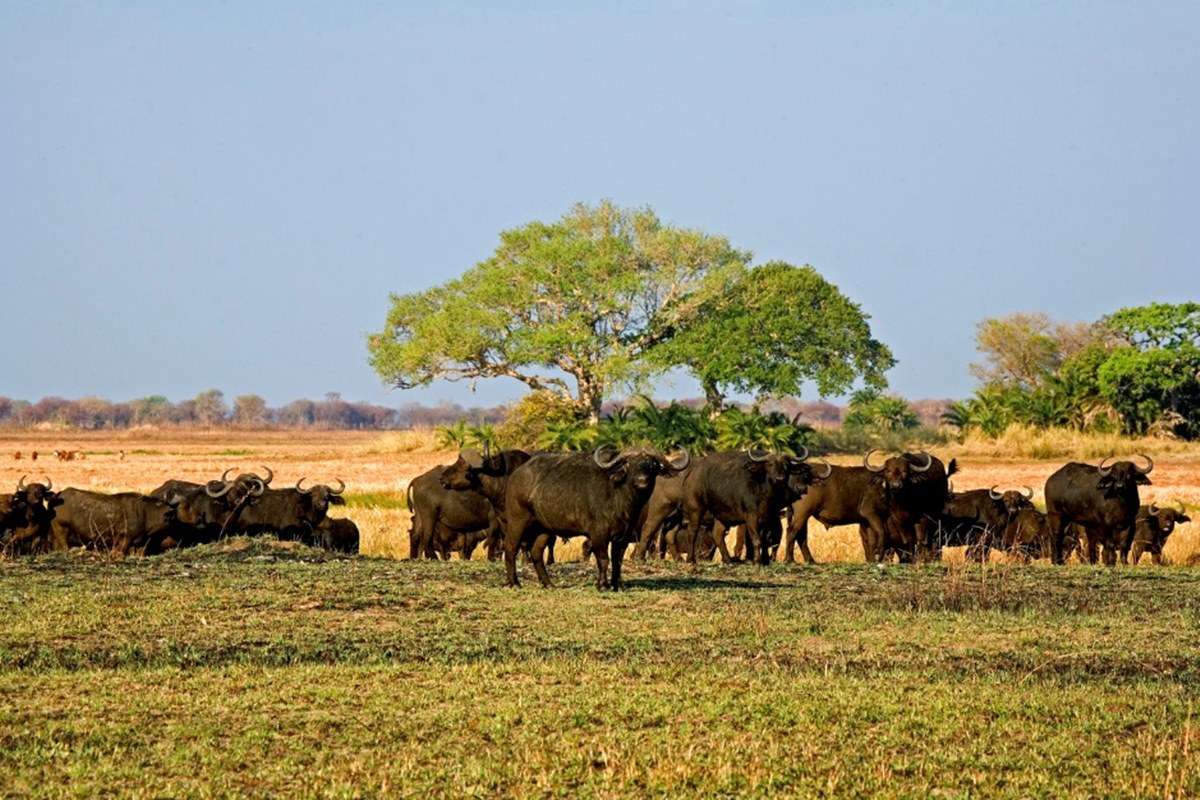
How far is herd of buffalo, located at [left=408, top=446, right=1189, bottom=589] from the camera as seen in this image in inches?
822

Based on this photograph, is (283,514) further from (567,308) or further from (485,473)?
(567,308)

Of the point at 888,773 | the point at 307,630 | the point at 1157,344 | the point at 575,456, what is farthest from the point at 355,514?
the point at 1157,344

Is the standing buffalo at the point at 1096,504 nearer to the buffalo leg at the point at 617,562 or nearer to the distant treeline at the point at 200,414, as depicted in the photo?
the buffalo leg at the point at 617,562

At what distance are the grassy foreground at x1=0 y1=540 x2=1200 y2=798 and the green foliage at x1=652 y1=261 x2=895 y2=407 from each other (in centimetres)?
4057

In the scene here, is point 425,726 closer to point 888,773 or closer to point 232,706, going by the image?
point 232,706

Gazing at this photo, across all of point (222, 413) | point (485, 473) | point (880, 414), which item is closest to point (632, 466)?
point (485, 473)

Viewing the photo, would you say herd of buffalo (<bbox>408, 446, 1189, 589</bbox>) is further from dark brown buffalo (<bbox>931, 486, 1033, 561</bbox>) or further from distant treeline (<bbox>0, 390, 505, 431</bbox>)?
distant treeline (<bbox>0, 390, 505, 431</bbox>)

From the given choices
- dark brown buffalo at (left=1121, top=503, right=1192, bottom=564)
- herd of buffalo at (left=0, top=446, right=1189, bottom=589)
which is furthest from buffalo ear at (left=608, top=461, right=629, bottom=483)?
dark brown buffalo at (left=1121, top=503, right=1192, bottom=564)

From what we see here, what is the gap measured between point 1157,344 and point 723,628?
1938 inches

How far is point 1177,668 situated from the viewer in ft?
42.3

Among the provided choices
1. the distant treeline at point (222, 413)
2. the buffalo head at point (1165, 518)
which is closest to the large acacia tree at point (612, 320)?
the buffalo head at point (1165, 518)

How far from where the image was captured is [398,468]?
2175 inches

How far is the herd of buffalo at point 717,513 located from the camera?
69.1ft

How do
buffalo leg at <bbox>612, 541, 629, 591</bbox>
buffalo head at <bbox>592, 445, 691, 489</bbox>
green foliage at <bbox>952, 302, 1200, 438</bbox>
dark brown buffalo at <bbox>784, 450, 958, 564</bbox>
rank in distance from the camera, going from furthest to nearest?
green foliage at <bbox>952, 302, 1200, 438</bbox>, dark brown buffalo at <bbox>784, 450, 958, 564</bbox>, buffalo leg at <bbox>612, 541, 629, 591</bbox>, buffalo head at <bbox>592, 445, 691, 489</bbox>
